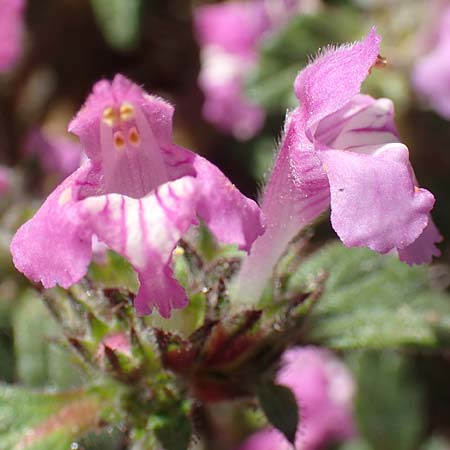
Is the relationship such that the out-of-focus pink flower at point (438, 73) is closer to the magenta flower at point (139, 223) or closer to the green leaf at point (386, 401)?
the green leaf at point (386, 401)

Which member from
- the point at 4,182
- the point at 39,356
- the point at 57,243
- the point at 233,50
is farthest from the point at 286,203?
the point at 233,50

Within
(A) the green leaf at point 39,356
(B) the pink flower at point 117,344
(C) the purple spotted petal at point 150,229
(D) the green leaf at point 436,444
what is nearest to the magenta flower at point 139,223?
(C) the purple spotted petal at point 150,229

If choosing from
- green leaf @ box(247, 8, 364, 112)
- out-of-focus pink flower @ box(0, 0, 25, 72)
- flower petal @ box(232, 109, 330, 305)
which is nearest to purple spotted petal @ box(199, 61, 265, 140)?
green leaf @ box(247, 8, 364, 112)

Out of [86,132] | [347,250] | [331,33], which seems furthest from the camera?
[331,33]

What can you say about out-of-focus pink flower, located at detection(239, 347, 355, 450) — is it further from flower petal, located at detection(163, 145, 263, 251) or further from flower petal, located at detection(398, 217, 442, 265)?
flower petal, located at detection(163, 145, 263, 251)

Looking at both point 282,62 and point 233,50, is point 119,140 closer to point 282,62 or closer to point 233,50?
point 282,62

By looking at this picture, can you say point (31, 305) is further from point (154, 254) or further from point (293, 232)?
point (154, 254)

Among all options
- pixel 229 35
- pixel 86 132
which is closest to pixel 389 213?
pixel 86 132
